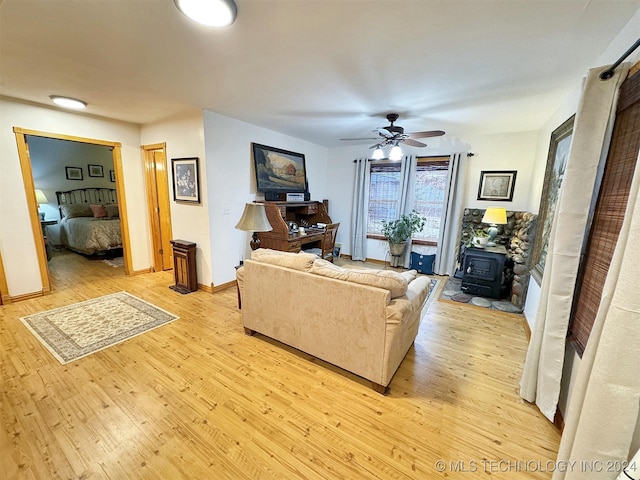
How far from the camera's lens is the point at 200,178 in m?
3.41

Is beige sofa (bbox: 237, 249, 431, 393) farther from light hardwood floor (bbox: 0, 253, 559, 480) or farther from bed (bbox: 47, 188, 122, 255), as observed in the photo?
bed (bbox: 47, 188, 122, 255)

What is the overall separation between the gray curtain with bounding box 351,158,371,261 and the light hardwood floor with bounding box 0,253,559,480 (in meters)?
3.04

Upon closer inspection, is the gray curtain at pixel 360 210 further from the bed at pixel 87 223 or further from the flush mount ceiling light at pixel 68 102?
the bed at pixel 87 223

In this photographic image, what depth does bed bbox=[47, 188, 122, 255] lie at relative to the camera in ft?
16.0

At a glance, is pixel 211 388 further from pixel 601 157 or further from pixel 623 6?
pixel 623 6

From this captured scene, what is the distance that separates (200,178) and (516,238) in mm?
4592

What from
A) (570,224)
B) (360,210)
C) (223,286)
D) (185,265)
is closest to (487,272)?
(570,224)

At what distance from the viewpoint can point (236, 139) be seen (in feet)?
12.0

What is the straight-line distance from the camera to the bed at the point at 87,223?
488 centimetres

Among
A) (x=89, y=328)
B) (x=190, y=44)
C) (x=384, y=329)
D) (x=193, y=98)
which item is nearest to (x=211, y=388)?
(x=384, y=329)

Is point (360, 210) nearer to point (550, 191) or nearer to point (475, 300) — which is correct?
point (475, 300)

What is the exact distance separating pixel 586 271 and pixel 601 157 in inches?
27.3

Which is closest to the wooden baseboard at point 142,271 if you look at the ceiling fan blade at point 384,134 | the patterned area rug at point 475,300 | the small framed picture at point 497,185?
the ceiling fan blade at point 384,134

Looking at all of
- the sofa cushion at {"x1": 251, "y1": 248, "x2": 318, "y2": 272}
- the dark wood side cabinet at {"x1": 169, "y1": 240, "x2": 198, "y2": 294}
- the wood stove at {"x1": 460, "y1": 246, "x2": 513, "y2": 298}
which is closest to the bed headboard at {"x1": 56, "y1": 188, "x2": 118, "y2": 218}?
the dark wood side cabinet at {"x1": 169, "y1": 240, "x2": 198, "y2": 294}
